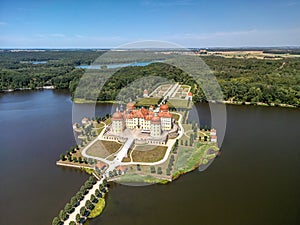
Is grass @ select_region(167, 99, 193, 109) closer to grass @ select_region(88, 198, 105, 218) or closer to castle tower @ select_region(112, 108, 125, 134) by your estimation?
castle tower @ select_region(112, 108, 125, 134)

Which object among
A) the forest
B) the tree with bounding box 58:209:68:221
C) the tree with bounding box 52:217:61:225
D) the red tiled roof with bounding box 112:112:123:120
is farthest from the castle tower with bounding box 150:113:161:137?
the forest

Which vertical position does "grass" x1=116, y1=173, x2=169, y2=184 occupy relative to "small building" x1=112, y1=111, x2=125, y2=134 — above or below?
below

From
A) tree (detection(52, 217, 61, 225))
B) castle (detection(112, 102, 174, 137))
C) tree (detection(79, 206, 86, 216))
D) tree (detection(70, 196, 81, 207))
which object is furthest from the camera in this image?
castle (detection(112, 102, 174, 137))

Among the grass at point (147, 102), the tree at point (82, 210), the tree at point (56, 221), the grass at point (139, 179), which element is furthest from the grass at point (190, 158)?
the grass at point (147, 102)

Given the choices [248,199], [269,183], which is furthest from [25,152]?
[269,183]

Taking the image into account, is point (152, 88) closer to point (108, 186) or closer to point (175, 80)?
point (175, 80)

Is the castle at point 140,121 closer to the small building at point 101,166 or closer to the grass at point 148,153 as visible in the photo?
the grass at point 148,153
